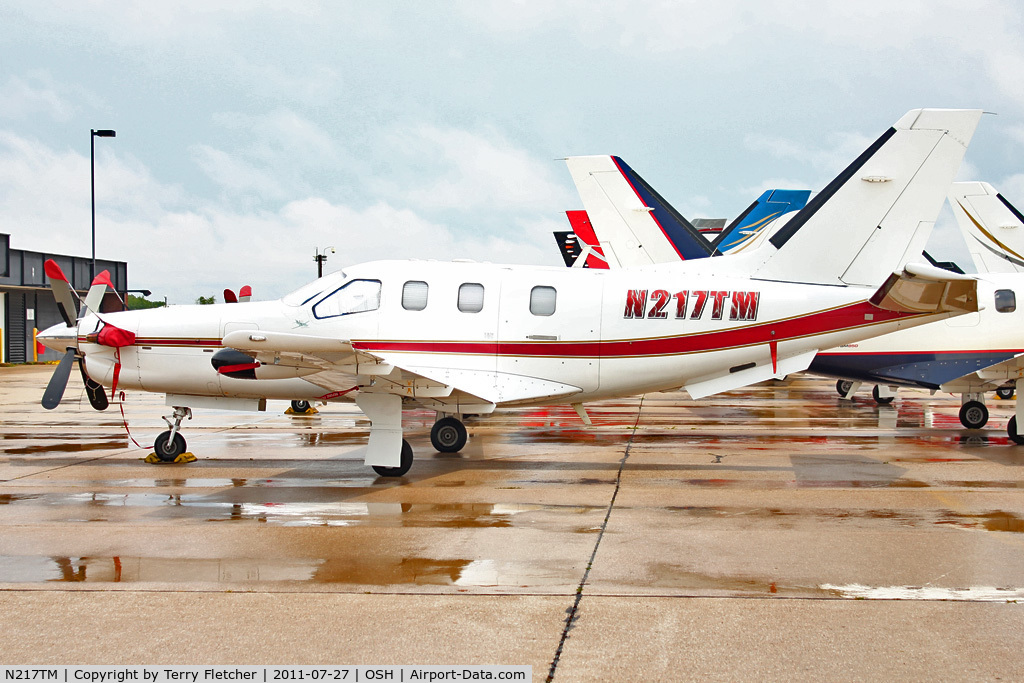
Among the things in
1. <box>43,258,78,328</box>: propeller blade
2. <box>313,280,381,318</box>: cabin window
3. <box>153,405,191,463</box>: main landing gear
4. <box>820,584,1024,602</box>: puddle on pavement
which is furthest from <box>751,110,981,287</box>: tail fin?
<box>43,258,78,328</box>: propeller blade

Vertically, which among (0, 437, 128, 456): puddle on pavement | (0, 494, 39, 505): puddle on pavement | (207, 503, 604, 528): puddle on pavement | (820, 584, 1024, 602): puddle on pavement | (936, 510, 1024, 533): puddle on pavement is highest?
(820, 584, 1024, 602): puddle on pavement

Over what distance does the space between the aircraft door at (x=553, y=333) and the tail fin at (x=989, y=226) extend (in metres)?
17.6

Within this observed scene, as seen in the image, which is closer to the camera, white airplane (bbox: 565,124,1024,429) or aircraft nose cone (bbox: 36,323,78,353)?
aircraft nose cone (bbox: 36,323,78,353)

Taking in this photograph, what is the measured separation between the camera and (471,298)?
37.5 ft

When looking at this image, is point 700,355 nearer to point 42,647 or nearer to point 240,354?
point 240,354

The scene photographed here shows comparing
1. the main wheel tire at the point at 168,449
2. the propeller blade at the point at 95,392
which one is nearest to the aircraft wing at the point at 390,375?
the main wheel tire at the point at 168,449

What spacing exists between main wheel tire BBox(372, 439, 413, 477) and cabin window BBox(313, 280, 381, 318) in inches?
81.9

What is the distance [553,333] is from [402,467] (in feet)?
9.23

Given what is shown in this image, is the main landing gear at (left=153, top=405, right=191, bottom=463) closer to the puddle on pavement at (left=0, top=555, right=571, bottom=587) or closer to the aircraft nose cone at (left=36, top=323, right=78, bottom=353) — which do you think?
the aircraft nose cone at (left=36, top=323, right=78, bottom=353)

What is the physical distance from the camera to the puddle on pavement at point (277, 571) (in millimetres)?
6164

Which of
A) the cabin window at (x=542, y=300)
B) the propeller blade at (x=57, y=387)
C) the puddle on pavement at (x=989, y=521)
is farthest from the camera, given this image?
the cabin window at (x=542, y=300)

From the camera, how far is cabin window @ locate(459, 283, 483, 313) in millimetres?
11391

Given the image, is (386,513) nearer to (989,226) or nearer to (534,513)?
(534,513)

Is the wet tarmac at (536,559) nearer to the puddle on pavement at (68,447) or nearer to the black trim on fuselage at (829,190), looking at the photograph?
the puddle on pavement at (68,447)
